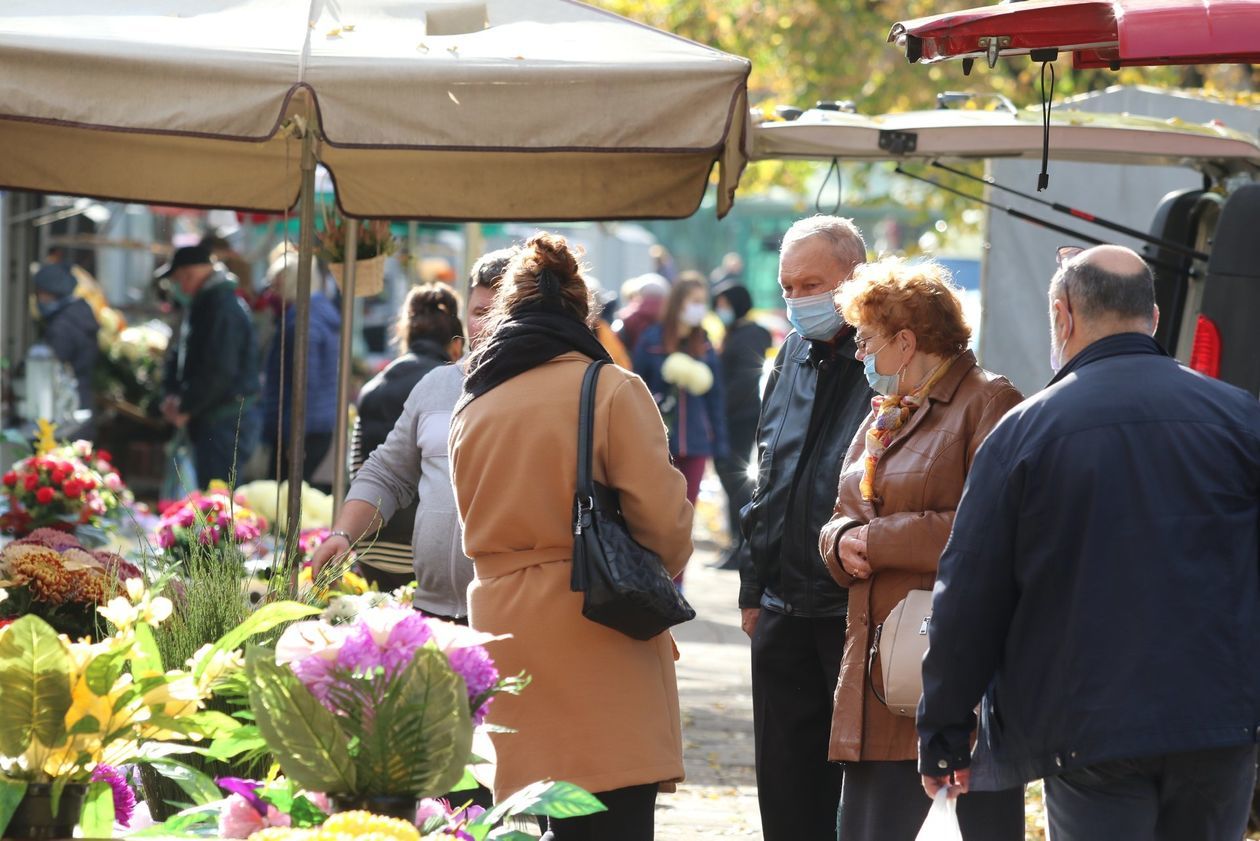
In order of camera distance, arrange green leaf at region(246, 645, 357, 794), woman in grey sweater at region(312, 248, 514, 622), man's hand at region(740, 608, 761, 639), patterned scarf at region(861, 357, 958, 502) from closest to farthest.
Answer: green leaf at region(246, 645, 357, 794)
patterned scarf at region(861, 357, 958, 502)
man's hand at region(740, 608, 761, 639)
woman in grey sweater at region(312, 248, 514, 622)

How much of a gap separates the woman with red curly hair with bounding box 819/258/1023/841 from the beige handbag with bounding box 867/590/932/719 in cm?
9

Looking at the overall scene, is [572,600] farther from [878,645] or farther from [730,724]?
[730,724]

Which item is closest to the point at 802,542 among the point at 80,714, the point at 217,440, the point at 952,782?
the point at 952,782

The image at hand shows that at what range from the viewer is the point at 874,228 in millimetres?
37875

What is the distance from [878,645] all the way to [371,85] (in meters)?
1.94

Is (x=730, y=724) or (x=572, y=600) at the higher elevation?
(x=572, y=600)

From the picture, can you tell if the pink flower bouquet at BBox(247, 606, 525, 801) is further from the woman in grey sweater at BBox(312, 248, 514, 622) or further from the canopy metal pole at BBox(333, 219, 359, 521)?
the canopy metal pole at BBox(333, 219, 359, 521)

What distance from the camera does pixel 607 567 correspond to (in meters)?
3.72

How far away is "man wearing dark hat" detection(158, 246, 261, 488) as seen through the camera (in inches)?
437

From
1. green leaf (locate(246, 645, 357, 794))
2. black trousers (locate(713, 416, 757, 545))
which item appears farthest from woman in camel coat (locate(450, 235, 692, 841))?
black trousers (locate(713, 416, 757, 545))

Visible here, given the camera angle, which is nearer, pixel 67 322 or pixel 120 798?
pixel 120 798

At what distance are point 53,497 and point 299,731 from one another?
184 inches

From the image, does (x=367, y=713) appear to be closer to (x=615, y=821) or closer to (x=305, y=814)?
(x=305, y=814)

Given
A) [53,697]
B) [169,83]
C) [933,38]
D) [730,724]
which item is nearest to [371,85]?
[169,83]
